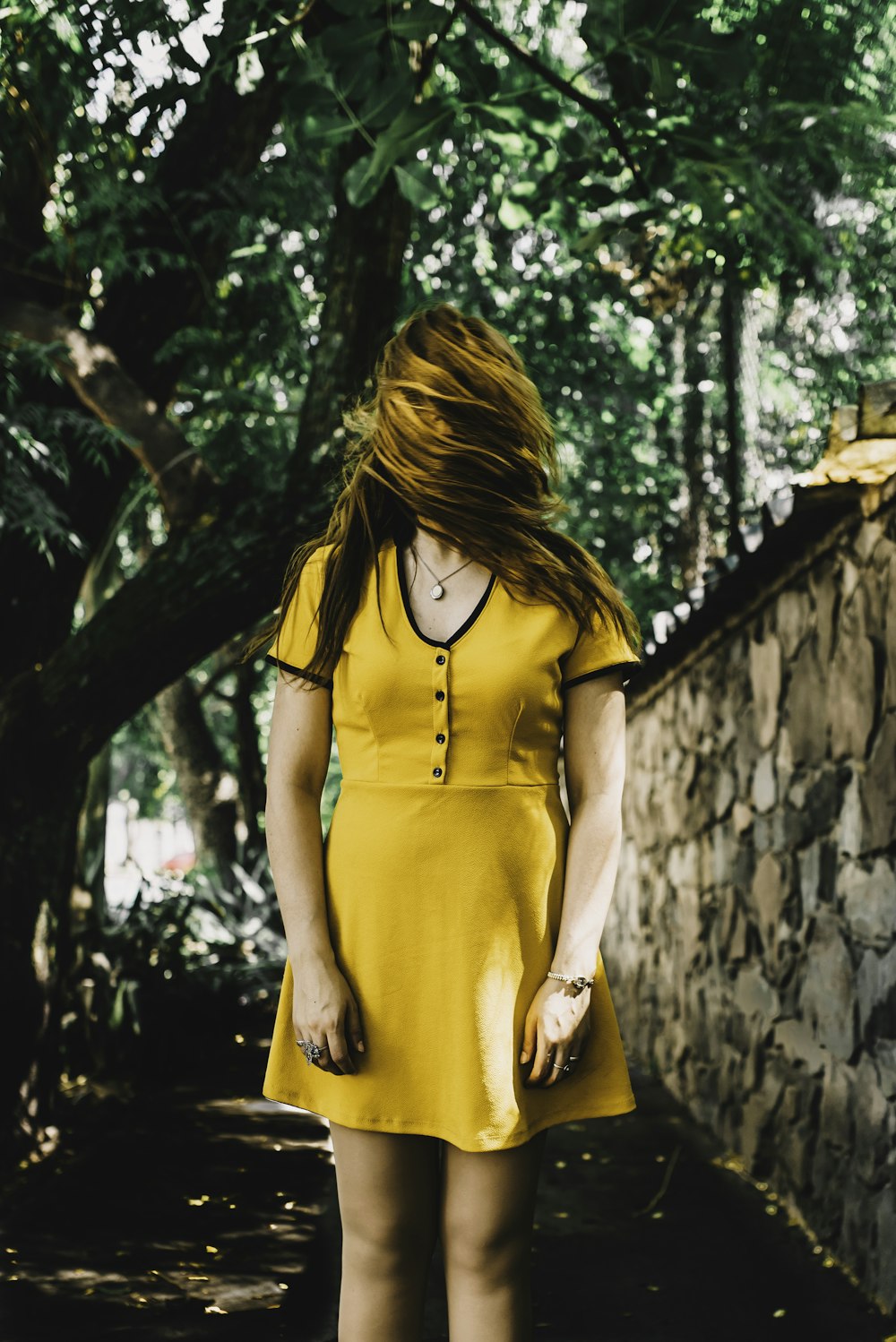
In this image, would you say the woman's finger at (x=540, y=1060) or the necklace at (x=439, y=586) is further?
the necklace at (x=439, y=586)

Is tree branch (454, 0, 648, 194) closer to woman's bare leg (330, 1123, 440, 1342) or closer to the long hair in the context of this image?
the long hair

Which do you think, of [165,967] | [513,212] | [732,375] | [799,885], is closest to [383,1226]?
[799,885]

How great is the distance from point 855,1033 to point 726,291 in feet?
19.1

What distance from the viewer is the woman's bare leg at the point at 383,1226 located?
175cm

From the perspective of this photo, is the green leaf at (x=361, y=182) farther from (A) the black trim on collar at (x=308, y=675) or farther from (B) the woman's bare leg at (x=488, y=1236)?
(B) the woman's bare leg at (x=488, y=1236)

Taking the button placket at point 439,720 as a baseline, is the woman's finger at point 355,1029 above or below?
below

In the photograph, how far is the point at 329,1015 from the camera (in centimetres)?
171

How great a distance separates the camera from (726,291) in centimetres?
803

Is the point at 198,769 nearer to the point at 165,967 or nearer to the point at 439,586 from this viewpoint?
the point at 165,967

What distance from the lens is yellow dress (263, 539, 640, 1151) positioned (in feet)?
5.63

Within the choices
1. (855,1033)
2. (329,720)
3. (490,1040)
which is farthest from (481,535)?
(855,1033)

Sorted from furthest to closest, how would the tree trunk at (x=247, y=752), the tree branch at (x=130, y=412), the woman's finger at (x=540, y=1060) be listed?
the tree trunk at (x=247, y=752), the tree branch at (x=130, y=412), the woman's finger at (x=540, y=1060)

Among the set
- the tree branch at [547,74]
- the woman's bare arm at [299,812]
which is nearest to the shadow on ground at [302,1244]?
the woman's bare arm at [299,812]

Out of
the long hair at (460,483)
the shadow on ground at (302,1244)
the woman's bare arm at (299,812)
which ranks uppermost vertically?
the long hair at (460,483)
